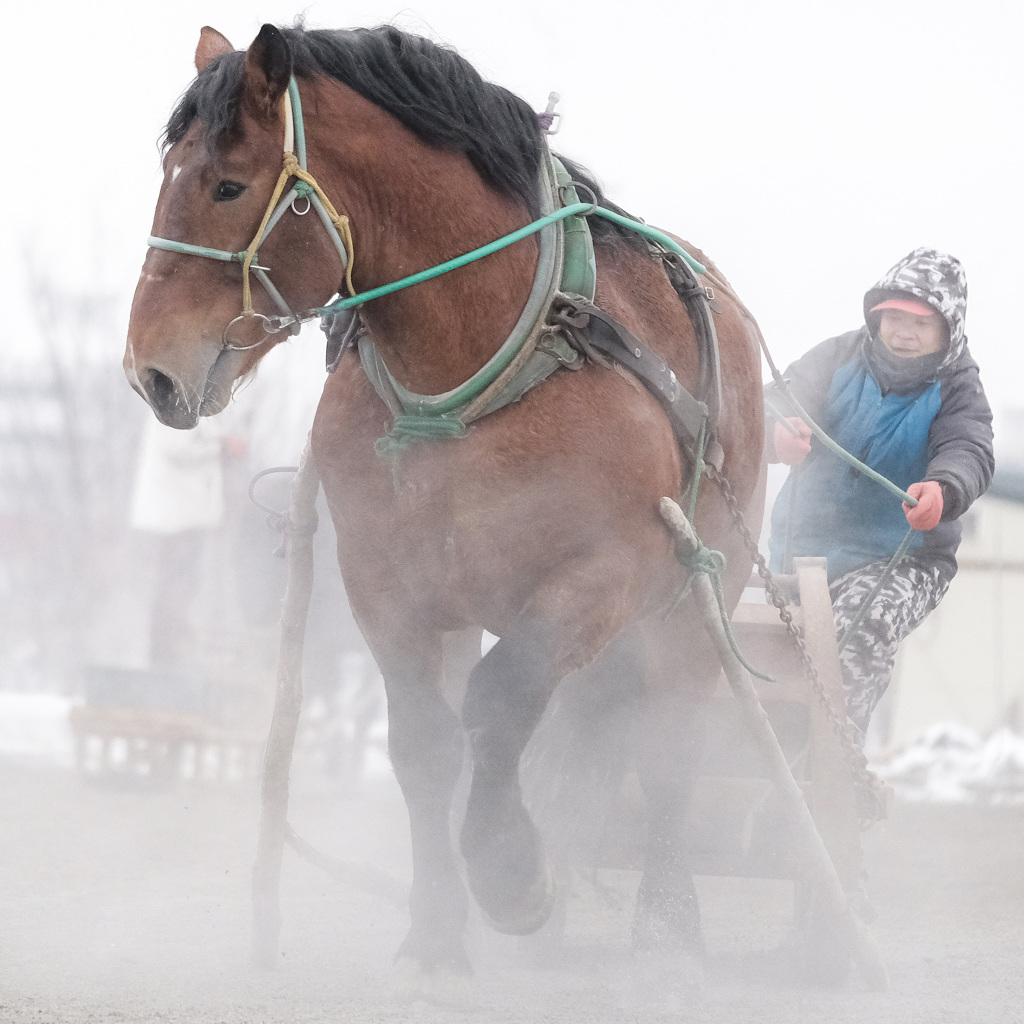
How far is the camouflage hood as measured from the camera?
3.33 meters

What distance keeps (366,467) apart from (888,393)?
1713 mm

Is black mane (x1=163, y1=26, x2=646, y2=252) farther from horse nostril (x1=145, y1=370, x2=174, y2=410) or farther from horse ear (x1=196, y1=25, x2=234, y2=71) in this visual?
horse nostril (x1=145, y1=370, x2=174, y2=410)

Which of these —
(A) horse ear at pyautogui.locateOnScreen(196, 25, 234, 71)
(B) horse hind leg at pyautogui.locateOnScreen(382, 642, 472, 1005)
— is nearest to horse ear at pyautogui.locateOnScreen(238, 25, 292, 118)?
(A) horse ear at pyautogui.locateOnScreen(196, 25, 234, 71)

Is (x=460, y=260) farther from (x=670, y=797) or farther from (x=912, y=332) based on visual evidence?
(x=912, y=332)

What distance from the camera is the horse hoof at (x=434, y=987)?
236 cm

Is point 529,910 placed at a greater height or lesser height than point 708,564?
lesser

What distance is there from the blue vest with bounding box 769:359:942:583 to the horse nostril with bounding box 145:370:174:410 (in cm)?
204

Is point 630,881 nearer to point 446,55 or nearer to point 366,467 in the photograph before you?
point 366,467

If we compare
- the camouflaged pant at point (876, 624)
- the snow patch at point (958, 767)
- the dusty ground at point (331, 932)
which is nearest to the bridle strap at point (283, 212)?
the dusty ground at point (331, 932)

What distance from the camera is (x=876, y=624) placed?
3.25m

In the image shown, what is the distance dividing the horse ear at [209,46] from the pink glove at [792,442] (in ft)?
5.57

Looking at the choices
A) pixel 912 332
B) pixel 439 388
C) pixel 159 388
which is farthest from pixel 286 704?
pixel 912 332

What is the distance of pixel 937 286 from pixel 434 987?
2085 millimetres

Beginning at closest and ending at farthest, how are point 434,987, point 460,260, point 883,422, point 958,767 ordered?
point 460,260
point 434,987
point 883,422
point 958,767
